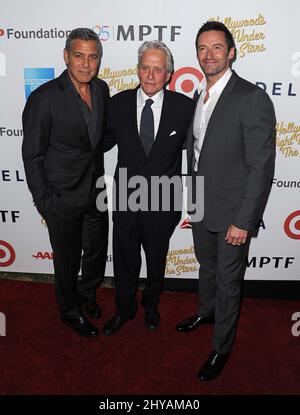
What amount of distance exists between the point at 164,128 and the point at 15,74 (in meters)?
1.21

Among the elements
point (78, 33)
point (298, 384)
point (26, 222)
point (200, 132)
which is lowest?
point (298, 384)

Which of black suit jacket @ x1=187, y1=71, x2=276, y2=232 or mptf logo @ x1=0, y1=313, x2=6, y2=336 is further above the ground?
black suit jacket @ x1=187, y1=71, x2=276, y2=232

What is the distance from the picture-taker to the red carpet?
2.33 meters

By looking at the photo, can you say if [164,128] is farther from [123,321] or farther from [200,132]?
[123,321]

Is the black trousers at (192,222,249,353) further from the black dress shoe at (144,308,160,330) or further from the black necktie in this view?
the black necktie

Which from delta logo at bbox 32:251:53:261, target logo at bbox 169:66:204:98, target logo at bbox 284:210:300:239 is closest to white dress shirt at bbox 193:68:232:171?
target logo at bbox 169:66:204:98

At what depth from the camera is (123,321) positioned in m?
2.77

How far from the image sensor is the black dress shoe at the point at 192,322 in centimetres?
280

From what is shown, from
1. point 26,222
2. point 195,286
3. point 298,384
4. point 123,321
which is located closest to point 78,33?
point 26,222

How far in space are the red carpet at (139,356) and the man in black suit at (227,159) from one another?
0.59 ft

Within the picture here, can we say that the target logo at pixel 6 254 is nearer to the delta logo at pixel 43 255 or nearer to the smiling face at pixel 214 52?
the delta logo at pixel 43 255

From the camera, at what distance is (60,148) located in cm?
228

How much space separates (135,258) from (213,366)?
82 centimetres

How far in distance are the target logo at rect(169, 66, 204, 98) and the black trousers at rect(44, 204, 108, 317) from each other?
1.01 m
